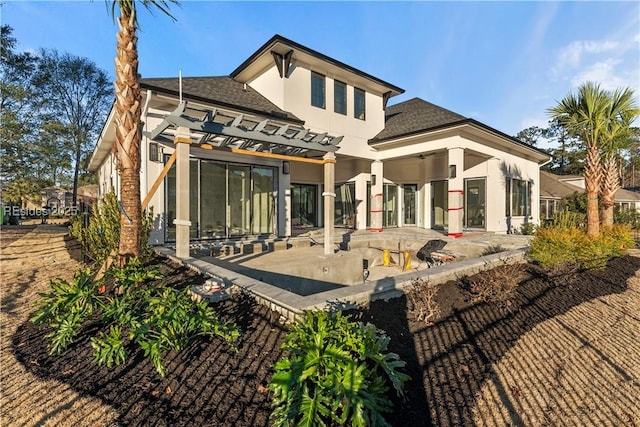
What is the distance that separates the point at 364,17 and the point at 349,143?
460cm

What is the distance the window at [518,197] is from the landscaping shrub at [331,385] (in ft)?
49.4

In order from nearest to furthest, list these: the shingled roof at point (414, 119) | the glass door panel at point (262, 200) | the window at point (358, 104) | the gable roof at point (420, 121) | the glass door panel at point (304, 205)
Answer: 1. the glass door panel at point (262, 200)
2. the gable roof at point (420, 121)
3. the shingled roof at point (414, 119)
4. the window at point (358, 104)
5. the glass door panel at point (304, 205)

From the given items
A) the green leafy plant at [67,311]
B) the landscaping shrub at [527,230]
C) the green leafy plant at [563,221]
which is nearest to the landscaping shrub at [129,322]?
the green leafy plant at [67,311]

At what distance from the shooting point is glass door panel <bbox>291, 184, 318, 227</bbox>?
16.5 metres

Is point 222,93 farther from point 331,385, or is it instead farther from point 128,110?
point 331,385

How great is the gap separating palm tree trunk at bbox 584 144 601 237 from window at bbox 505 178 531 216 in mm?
5719

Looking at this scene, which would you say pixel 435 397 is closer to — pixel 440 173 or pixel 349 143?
pixel 349 143

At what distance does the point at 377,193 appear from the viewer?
567 inches

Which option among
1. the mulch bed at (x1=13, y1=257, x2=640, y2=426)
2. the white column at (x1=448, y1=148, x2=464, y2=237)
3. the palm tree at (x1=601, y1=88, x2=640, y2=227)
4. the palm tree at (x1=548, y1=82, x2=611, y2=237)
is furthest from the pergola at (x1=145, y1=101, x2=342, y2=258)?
the palm tree at (x1=601, y1=88, x2=640, y2=227)

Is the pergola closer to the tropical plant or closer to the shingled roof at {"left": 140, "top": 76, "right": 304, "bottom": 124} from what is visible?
the shingled roof at {"left": 140, "top": 76, "right": 304, "bottom": 124}

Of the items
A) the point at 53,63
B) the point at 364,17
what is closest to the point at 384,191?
the point at 364,17

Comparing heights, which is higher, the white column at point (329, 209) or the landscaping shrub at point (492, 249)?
the white column at point (329, 209)

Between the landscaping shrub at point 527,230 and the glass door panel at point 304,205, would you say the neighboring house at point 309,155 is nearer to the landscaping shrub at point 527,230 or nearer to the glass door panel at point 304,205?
the glass door panel at point 304,205

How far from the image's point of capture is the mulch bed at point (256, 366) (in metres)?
2.18
